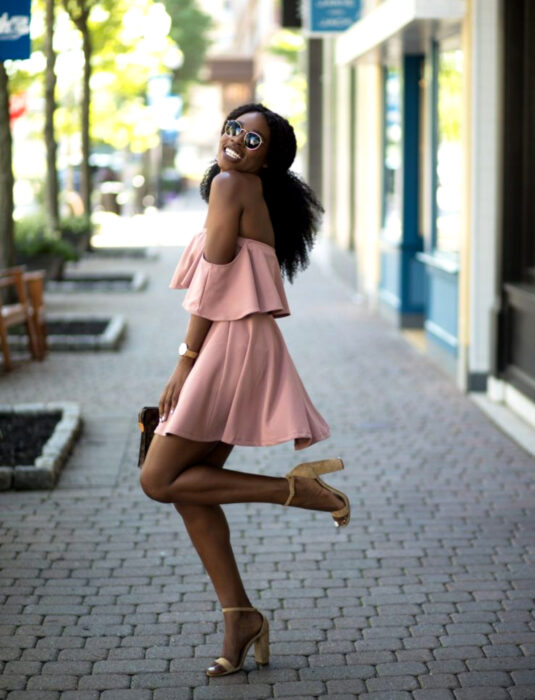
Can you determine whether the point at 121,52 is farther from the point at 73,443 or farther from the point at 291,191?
the point at 291,191

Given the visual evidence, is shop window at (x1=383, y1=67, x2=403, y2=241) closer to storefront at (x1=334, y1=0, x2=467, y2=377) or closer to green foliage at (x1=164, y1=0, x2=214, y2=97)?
storefront at (x1=334, y1=0, x2=467, y2=377)

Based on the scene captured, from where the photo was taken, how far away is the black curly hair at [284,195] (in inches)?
166

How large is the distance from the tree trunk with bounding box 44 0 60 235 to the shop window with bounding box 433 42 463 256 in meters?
7.78

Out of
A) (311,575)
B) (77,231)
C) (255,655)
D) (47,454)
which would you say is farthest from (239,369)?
(77,231)

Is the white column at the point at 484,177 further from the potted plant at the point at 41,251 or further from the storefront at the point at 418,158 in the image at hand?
the potted plant at the point at 41,251

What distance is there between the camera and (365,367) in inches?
460

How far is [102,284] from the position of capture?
1922 cm

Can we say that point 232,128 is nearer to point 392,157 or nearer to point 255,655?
point 255,655

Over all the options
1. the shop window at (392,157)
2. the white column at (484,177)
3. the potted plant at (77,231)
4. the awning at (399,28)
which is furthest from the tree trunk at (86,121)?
the white column at (484,177)

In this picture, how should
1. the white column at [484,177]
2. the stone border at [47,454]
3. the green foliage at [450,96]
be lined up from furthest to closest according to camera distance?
the green foliage at [450,96] → the white column at [484,177] → the stone border at [47,454]

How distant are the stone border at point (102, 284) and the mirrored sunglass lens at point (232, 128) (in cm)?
1413

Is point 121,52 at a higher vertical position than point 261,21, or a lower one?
lower

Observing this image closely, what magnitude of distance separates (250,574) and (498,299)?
4.69m

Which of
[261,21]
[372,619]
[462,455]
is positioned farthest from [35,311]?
[261,21]
